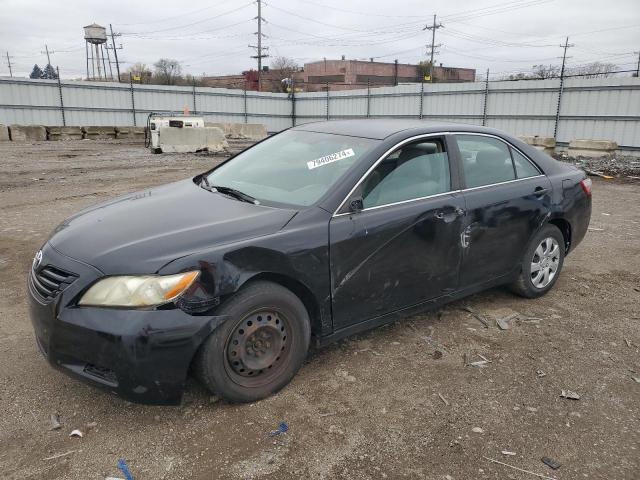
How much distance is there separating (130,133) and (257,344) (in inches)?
1062

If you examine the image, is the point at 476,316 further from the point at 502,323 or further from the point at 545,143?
the point at 545,143

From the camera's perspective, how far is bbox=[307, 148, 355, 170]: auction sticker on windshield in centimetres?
350

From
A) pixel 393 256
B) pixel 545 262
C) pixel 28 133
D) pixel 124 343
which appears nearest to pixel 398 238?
pixel 393 256

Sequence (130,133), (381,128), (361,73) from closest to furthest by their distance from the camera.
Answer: (381,128)
(130,133)
(361,73)

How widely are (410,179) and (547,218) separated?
5.22 feet

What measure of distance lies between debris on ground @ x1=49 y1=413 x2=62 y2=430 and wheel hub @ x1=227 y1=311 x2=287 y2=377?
3.17ft

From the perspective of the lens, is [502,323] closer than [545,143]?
Yes

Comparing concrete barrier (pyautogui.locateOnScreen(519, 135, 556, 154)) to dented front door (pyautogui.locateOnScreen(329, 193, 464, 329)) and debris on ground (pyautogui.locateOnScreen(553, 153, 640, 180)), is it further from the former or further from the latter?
dented front door (pyautogui.locateOnScreen(329, 193, 464, 329))

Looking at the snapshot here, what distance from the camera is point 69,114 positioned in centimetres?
2689

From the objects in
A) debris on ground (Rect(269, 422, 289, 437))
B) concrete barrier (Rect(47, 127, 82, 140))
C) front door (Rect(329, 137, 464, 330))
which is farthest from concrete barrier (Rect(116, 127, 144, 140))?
debris on ground (Rect(269, 422, 289, 437))

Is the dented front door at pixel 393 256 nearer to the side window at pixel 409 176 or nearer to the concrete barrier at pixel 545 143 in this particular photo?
the side window at pixel 409 176

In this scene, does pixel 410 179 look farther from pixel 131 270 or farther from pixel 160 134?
pixel 160 134

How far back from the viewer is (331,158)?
3537mm

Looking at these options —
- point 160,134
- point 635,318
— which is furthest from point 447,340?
A: point 160,134
